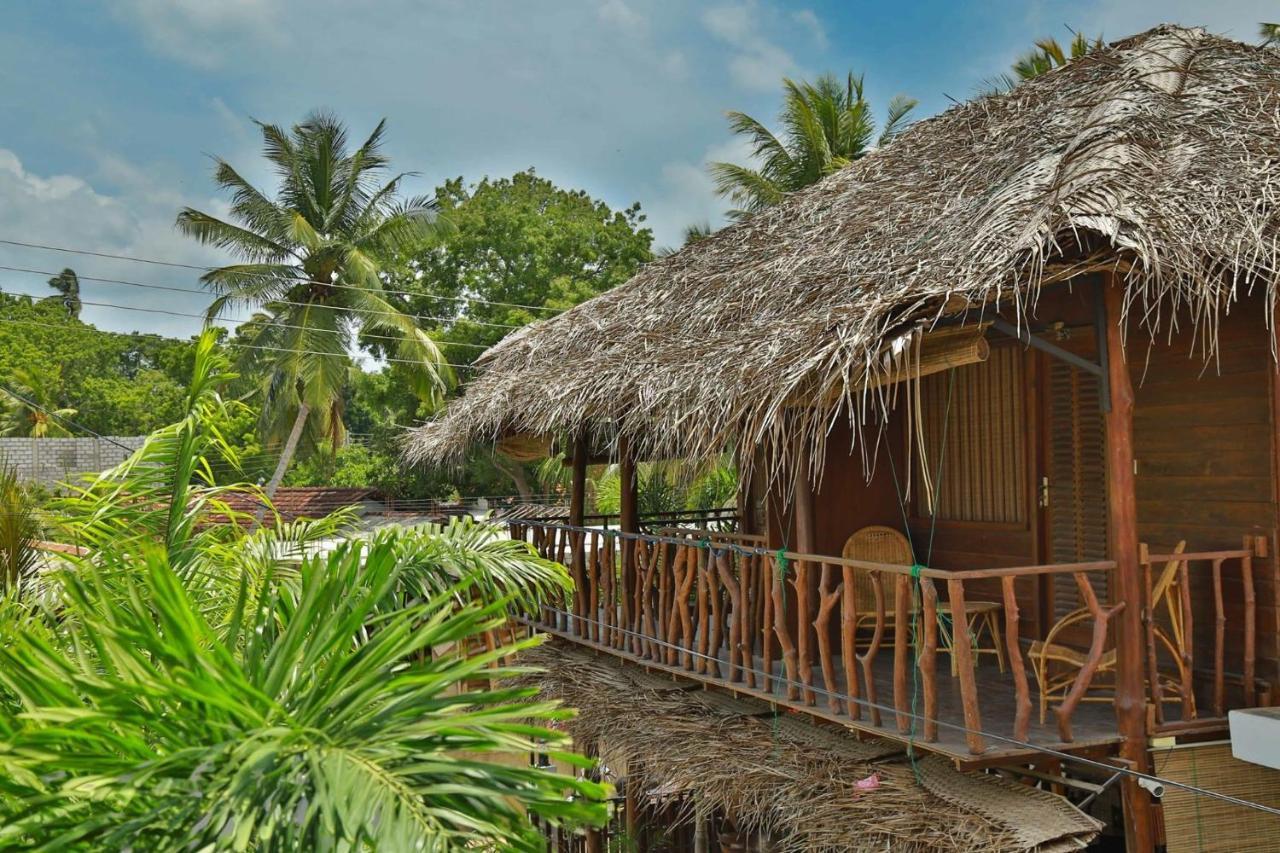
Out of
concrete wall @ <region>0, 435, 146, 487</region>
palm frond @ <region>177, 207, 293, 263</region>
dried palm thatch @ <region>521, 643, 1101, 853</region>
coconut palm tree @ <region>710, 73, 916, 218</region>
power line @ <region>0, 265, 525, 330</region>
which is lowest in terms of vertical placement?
dried palm thatch @ <region>521, 643, 1101, 853</region>

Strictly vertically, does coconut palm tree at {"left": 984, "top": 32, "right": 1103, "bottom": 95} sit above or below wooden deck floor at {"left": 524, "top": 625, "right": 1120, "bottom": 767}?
above

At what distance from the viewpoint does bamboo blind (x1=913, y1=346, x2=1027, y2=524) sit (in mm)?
6891


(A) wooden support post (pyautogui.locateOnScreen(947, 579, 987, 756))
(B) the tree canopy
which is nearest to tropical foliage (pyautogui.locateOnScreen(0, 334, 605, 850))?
(A) wooden support post (pyautogui.locateOnScreen(947, 579, 987, 756))

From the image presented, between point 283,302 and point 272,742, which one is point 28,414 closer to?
point 283,302

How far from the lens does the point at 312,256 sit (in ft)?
69.7

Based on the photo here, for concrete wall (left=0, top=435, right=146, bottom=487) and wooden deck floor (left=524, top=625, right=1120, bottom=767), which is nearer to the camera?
wooden deck floor (left=524, top=625, right=1120, bottom=767)

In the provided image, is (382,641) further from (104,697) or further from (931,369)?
(931,369)

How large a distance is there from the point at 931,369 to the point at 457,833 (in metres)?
3.47

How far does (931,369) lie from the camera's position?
4.97 m

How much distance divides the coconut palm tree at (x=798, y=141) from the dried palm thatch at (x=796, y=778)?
1607 centimetres

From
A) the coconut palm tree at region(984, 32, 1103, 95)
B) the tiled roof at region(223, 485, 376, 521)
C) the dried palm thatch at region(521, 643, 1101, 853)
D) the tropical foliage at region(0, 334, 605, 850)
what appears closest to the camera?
the tropical foliage at region(0, 334, 605, 850)

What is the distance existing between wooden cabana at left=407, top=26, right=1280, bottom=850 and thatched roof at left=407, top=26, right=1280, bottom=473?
25 mm

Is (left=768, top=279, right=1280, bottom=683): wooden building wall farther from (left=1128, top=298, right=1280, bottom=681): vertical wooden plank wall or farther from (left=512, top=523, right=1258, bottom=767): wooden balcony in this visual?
(left=512, top=523, right=1258, bottom=767): wooden balcony

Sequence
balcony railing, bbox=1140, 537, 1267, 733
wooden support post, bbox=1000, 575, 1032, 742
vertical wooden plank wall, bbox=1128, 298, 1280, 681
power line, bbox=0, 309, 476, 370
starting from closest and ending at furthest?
wooden support post, bbox=1000, 575, 1032, 742
balcony railing, bbox=1140, 537, 1267, 733
vertical wooden plank wall, bbox=1128, 298, 1280, 681
power line, bbox=0, 309, 476, 370
